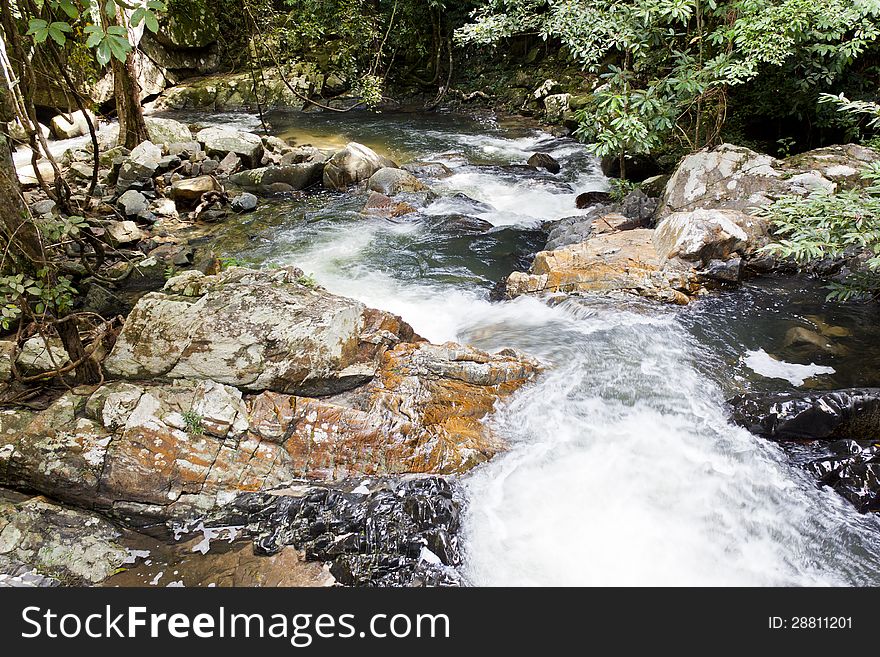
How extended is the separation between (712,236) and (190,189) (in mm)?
8112

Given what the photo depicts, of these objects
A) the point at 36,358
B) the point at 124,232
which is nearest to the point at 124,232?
the point at 124,232

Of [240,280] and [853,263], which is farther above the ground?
[240,280]

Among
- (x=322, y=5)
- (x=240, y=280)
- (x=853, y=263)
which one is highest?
(x=322, y=5)

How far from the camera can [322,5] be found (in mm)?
13047

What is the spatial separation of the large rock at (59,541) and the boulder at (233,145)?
29.4ft

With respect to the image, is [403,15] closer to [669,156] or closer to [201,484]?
[669,156]

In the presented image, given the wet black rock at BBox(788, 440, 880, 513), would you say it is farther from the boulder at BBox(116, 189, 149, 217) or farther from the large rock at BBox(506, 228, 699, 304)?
the boulder at BBox(116, 189, 149, 217)

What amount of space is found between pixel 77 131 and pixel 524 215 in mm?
10207

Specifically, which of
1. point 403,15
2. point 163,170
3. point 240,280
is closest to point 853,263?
point 240,280

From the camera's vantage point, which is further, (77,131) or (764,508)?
(77,131)

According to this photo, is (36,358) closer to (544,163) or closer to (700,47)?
(700,47)

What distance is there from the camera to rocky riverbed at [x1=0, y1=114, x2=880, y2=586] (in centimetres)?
335

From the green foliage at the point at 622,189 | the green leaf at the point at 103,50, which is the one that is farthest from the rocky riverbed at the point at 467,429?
the green foliage at the point at 622,189

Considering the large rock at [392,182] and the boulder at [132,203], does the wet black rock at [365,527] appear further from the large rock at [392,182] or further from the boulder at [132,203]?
the large rock at [392,182]
